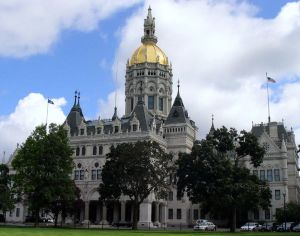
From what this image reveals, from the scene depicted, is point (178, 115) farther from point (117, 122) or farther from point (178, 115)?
point (117, 122)

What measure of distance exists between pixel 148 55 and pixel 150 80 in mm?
8385

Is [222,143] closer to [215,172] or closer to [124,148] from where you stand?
[215,172]

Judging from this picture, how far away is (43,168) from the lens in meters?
69.6

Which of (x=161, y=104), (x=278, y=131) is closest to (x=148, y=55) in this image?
(x=161, y=104)

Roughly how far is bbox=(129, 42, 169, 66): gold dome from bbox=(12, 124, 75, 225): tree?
63.1m

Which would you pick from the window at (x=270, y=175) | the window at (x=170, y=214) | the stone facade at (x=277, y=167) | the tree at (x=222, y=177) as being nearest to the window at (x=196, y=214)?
the window at (x=170, y=214)

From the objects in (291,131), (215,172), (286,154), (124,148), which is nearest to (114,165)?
(124,148)

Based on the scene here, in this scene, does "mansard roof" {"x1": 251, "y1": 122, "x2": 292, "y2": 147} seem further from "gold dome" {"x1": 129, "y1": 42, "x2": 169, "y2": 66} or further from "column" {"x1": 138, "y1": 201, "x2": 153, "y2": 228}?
"gold dome" {"x1": 129, "y1": 42, "x2": 169, "y2": 66}

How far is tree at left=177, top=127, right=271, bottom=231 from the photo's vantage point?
207 ft

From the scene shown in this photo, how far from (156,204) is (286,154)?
31.3 meters

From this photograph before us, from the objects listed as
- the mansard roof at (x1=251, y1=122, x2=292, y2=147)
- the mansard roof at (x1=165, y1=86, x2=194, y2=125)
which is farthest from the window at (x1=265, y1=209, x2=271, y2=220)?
the mansard roof at (x1=165, y1=86, x2=194, y2=125)

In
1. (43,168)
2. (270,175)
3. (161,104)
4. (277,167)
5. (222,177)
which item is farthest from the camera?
(161,104)

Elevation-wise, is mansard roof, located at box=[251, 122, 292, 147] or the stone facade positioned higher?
mansard roof, located at box=[251, 122, 292, 147]

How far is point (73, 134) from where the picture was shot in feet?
356
